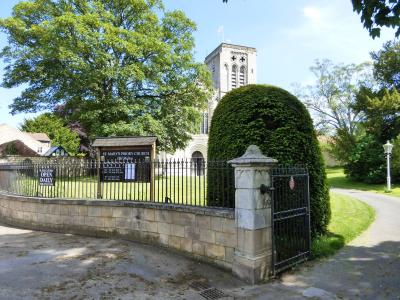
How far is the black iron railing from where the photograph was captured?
7207 mm

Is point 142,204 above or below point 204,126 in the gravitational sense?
below

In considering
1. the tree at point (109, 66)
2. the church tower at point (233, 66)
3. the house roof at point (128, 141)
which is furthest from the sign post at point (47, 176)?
the church tower at point (233, 66)

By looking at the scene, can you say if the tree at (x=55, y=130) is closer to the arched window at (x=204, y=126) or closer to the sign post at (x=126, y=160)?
the arched window at (x=204, y=126)

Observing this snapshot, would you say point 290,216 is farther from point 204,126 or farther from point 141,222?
point 204,126

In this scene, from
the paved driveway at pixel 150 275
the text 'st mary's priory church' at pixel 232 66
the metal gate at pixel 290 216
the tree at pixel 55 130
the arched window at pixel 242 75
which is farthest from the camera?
the arched window at pixel 242 75

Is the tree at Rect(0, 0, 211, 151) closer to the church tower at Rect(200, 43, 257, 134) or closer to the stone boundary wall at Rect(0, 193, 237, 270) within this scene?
the stone boundary wall at Rect(0, 193, 237, 270)

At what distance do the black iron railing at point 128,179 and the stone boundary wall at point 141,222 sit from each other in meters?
0.34

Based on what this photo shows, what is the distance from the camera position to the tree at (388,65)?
31.4 metres

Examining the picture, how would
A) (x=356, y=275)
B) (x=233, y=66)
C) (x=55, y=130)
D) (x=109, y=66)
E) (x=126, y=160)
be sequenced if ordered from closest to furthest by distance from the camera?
(x=356, y=275) < (x=126, y=160) < (x=109, y=66) < (x=55, y=130) < (x=233, y=66)

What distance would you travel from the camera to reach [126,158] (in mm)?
8969

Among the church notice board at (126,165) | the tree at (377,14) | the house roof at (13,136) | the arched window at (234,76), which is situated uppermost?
the arched window at (234,76)

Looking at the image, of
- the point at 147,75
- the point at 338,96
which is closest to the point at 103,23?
the point at 147,75

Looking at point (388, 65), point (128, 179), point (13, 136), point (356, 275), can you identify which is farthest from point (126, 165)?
point (13, 136)

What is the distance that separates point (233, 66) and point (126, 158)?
48.6 metres
